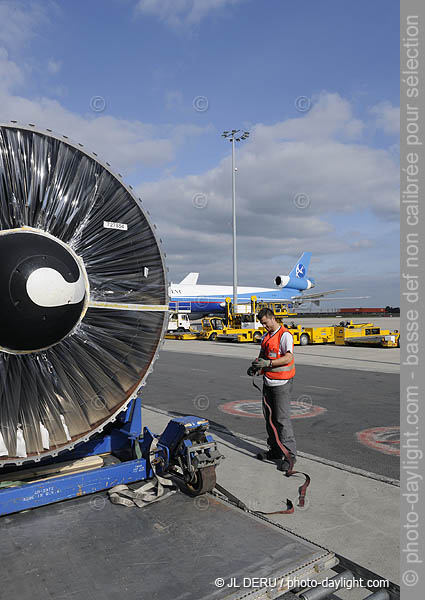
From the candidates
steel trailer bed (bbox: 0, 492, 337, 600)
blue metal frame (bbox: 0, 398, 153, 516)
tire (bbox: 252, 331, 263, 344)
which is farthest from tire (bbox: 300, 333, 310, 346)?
steel trailer bed (bbox: 0, 492, 337, 600)

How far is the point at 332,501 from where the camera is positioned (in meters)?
4.46

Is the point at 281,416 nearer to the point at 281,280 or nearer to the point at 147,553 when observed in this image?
the point at 147,553

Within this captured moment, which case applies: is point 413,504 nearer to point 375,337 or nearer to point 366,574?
point 366,574

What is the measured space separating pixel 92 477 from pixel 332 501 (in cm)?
238

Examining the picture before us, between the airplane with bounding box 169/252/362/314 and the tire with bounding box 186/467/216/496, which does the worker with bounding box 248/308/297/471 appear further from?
the airplane with bounding box 169/252/362/314

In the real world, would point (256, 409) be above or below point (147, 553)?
below

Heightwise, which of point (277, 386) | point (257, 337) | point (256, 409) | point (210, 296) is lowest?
point (256, 409)

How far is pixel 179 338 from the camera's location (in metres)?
31.5

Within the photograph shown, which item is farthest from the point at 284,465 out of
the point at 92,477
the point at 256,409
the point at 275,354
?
the point at 256,409

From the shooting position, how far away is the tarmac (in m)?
3.55

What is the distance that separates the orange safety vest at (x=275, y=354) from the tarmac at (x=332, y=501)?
3.59 ft

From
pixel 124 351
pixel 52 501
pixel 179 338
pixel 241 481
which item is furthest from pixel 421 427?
pixel 179 338

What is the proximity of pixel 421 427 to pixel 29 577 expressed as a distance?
211 inches

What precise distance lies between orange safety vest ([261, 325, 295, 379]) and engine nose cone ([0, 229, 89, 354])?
126 inches
